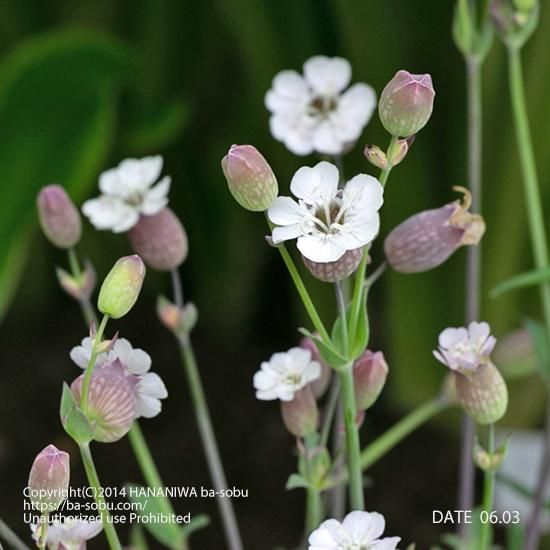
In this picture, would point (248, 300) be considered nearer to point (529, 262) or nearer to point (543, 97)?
point (529, 262)

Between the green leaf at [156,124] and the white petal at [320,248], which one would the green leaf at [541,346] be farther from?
the green leaf at [156,124]

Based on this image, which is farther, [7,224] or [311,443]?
[7,224]

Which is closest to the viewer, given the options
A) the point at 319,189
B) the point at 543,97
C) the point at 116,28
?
the point at 319,189

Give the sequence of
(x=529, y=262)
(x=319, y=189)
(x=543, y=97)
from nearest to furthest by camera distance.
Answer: (x=319, y=189), (x=543, y=97), (x=529, y=262)

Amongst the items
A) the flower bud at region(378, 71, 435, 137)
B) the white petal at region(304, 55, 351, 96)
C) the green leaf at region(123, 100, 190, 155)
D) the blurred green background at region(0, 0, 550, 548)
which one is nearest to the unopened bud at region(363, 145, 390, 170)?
the flower bud at region(378, 71, 435, 137)

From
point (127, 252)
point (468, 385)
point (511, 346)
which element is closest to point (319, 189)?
point (468, 385)

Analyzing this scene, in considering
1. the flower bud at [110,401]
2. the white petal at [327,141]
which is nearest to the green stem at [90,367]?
the flower bud at [110,401]

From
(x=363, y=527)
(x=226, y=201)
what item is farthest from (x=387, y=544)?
(x=226, y=201)

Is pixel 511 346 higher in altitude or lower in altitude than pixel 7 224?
lower

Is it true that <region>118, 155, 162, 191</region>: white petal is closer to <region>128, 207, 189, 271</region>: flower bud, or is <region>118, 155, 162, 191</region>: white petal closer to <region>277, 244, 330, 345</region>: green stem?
<region>128, 207, 189, 271</region>: flower bud
